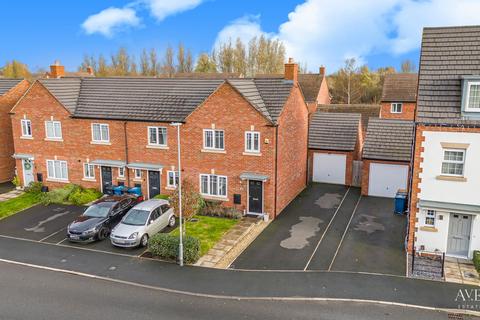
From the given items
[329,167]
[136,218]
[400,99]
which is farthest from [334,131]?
[136,218]

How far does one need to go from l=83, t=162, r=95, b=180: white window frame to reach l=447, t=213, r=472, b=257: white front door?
23.5m

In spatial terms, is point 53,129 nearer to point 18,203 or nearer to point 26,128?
point 26,128

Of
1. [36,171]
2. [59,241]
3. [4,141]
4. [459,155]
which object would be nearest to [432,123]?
[459,155]

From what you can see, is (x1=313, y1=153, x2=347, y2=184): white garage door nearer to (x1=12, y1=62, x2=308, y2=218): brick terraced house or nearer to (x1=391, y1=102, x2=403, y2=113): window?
(x1=12, y1=62, x2=308, y2=218): brick terraced house

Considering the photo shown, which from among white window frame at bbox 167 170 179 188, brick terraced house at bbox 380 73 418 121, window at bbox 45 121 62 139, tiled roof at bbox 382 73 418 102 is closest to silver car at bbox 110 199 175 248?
white window frame at bbox 167 170 179 188

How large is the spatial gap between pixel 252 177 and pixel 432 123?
10444 millimetres

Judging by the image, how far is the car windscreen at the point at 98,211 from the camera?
22969 millimetres

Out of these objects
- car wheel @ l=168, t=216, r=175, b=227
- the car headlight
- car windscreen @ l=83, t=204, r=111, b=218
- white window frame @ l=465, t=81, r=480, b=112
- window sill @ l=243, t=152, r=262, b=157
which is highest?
white window frame @ l=465, t=81, r=480, b=112

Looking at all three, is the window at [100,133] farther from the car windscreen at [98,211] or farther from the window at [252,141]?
the window at [252,141]

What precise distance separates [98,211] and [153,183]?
5.70 m

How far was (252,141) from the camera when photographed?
25.1m

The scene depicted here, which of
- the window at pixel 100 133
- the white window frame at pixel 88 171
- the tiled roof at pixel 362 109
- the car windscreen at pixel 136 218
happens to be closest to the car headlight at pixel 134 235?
the car windscreen at pixel 136 218

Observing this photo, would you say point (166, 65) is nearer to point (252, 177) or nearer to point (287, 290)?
point (252, 177)

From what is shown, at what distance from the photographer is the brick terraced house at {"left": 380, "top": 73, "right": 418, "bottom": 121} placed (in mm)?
45750
